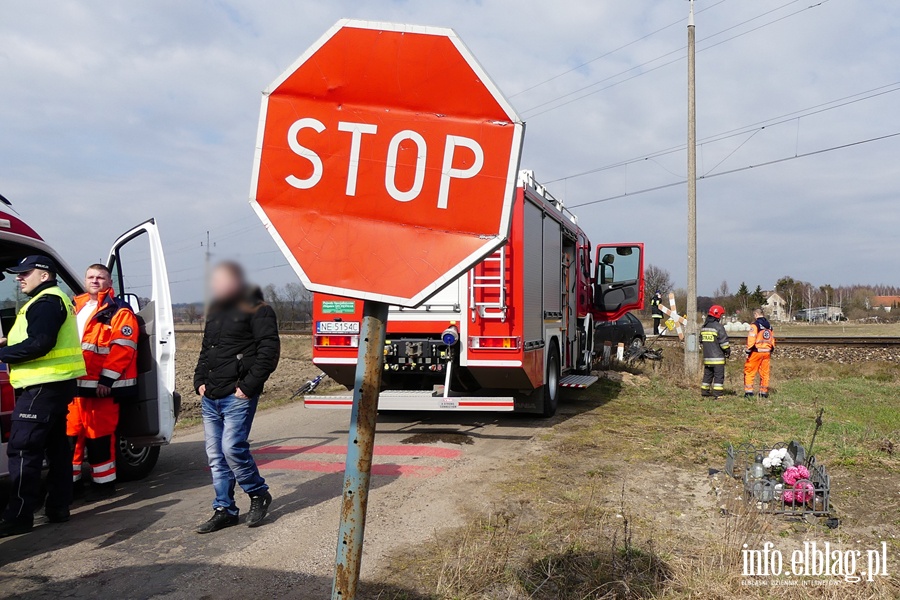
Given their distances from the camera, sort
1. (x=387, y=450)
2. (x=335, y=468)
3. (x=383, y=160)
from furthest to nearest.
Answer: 1. (x=387, y=450)
2. (x=335, y=468)
3. (x=383, y=160)

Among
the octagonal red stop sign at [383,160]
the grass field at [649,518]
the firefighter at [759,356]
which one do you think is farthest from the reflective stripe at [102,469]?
the firefighter at [759,356]

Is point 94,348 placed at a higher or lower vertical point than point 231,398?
higher

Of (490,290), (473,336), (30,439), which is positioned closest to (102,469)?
(30,439)

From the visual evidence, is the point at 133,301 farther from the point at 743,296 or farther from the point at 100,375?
the point at 743,296

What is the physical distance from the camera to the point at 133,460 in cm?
618

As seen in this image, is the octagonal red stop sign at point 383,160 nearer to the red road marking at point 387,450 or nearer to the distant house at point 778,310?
the red road marking at point 387,450

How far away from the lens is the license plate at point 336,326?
8078 millimetres

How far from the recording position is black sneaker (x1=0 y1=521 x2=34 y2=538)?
462 cm

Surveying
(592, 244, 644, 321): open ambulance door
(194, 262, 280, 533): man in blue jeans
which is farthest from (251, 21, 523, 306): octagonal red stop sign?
(592, 244, 644, 321): open ambulance door

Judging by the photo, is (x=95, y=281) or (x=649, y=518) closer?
(x=649, y=518)

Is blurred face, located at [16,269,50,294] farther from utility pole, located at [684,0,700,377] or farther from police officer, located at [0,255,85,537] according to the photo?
utility pole, located at [684,0,700,377]

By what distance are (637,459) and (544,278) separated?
10.3 ft

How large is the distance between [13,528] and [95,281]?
1.88 metres

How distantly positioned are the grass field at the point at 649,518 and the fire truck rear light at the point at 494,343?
1163 mm
